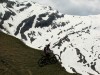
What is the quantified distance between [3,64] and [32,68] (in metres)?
5.48

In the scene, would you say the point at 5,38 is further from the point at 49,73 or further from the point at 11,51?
the point at 49,73

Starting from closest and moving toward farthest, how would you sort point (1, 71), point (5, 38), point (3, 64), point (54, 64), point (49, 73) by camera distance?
point (1, 71)
point (3, 64)
point (49, 73)
point (54, 64)
point (5, 38)

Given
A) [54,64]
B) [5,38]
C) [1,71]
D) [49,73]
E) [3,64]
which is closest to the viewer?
[1,71]

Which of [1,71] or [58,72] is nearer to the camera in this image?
[1,71]

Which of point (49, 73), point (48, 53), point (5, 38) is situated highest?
point (5, 38)

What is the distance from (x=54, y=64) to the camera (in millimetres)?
50406

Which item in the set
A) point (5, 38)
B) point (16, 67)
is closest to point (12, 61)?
point (16, 67)

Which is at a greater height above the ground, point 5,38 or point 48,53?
point 5,38

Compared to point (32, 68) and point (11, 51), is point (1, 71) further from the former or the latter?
point (11, 51)

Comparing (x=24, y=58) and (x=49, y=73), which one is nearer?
(x=49, y=73)

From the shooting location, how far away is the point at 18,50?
192ft

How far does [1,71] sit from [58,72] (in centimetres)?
1206

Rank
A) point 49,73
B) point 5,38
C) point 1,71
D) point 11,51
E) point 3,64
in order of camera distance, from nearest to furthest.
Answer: point 1,71 < point 3,64 < point 49,73 < point 11,51 < point 5,38

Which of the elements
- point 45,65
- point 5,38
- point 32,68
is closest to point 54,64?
point 45,65
